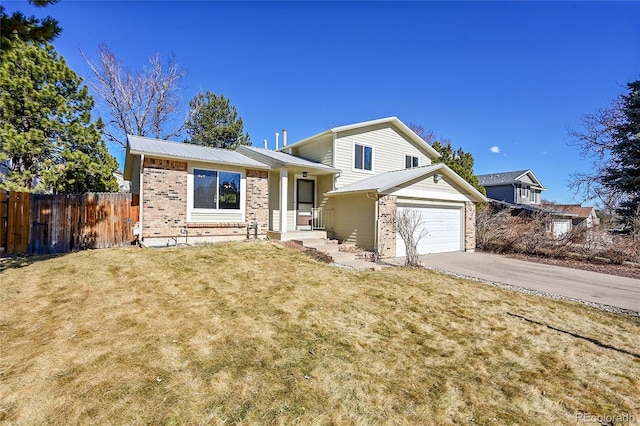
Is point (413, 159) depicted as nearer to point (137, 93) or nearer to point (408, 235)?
point (408, 235)

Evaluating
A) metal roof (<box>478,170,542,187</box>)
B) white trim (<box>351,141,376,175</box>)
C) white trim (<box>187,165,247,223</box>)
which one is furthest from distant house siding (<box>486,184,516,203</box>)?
white trim (<box>187,165,247,223</box>)

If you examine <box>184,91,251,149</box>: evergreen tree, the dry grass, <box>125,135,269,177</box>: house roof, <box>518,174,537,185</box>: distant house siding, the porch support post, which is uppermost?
<box>184,91,251,149</box>: evergreen tree

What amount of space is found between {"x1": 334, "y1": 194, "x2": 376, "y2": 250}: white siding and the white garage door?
1424 millimetres

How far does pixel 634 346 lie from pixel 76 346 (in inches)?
315

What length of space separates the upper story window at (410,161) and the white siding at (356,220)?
568cm

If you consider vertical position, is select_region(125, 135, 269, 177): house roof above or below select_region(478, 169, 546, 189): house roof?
below

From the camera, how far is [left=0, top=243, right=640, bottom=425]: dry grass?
110 inches

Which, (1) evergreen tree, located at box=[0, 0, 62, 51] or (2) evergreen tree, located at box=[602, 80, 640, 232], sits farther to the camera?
(2) evergreen tree, located at box=[602, 80, 640, 232]

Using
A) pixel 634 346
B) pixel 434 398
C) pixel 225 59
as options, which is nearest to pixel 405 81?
pixel 225 59

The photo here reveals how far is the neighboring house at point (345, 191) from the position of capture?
10641 millimetres

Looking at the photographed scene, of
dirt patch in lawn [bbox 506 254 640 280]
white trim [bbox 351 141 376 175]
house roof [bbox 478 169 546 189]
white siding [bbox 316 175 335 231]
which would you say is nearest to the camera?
dirt patch in lawn [bbox 506 254 640 280]

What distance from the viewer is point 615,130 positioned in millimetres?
17812

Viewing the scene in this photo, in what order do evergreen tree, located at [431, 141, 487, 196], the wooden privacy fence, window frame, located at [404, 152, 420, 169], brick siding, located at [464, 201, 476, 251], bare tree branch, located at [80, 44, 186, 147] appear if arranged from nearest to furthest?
the wooden privacy fence
brick siding, located at [464, 201, 476, 251]
window frame, located at [404, 152, 420, 169]
evergreen tree, located at [431, 141, 487, 196]
bare tree branch, located at [80, 44, 186, 147]

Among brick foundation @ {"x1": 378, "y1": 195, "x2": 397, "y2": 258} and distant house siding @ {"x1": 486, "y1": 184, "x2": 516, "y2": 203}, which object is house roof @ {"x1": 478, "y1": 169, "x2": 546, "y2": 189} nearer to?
distant house siding @ {"x1": 486, "y1": 184, "x2": 516, "y2": 203}
